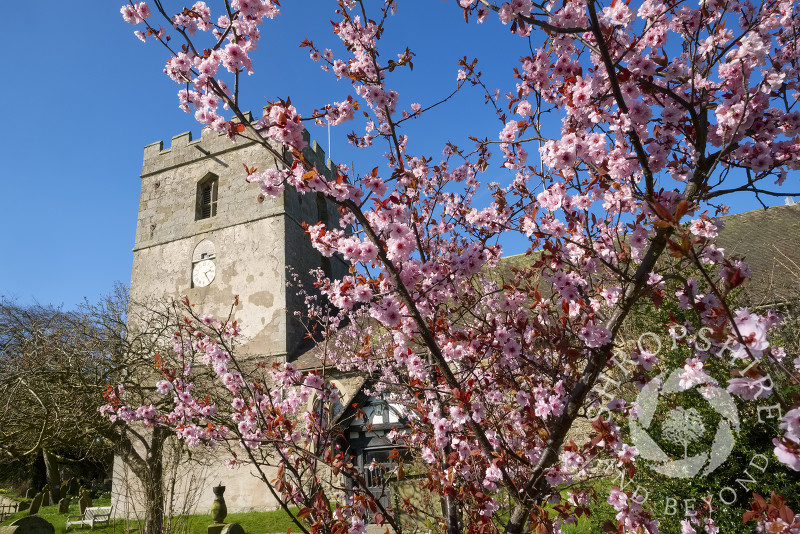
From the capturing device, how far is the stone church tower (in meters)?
14.3

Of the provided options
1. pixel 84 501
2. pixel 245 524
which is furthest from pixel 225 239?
pixel 84 501

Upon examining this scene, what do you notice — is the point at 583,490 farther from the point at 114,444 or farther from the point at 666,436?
the point at 114,444

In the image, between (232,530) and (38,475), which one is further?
(38,475)

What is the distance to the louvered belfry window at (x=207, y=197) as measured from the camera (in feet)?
56.4

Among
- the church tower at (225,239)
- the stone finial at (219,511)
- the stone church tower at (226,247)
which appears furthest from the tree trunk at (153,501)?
the church tower at (225,239)

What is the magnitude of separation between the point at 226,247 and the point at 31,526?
9.32 meters

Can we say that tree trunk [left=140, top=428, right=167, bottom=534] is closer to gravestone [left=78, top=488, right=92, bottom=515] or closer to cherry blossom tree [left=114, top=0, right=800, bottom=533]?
cherry blossom tree [left=114, top=0, right=800, bottom=533]

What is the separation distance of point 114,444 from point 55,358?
90.1 inches

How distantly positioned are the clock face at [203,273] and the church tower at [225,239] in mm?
35

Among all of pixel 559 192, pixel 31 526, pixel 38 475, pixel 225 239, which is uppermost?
pixel 225 239

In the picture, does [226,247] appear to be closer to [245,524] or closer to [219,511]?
[219,511]

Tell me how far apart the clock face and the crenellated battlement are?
13.7 ft

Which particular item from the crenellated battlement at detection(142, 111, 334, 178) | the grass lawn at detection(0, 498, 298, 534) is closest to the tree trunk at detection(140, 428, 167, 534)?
the grass lawn at detection(0, 498, 298, 534)

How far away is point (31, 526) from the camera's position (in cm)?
855
